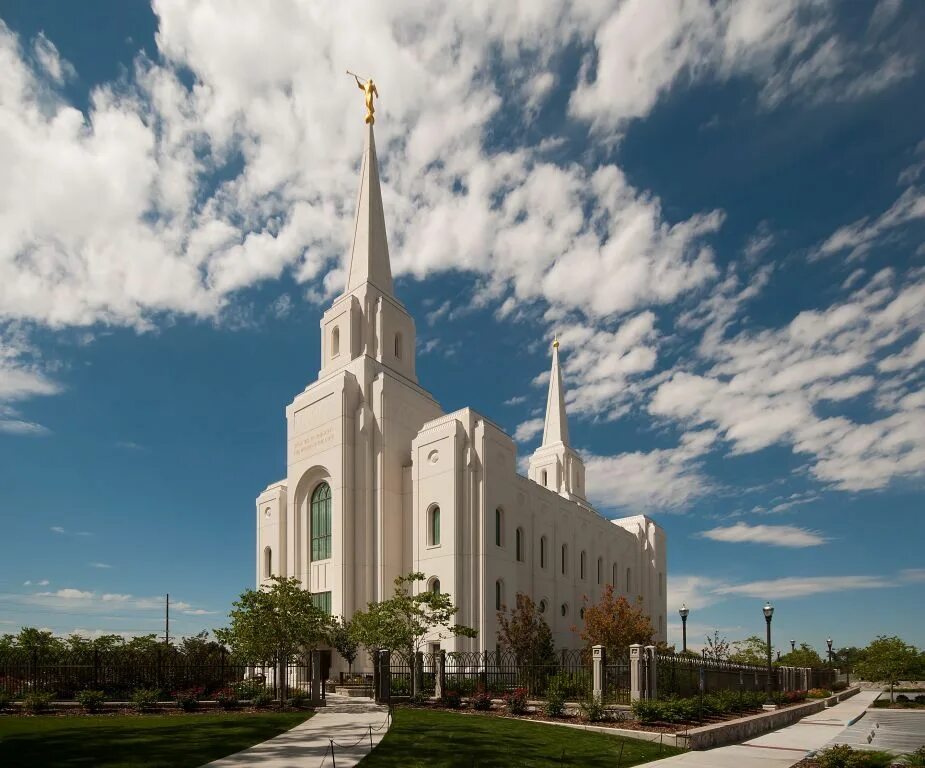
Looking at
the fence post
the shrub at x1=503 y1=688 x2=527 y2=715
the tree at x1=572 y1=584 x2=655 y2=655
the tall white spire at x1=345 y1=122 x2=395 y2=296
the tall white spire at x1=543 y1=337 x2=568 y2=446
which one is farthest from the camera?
the tall white spire at x1=543 y1=337 x2=568 y2=446

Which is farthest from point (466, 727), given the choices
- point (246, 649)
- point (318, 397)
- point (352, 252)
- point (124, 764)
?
point (352, 252)

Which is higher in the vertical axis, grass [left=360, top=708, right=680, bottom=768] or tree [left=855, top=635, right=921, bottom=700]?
grass [left=360, top=708, right=680, bottom=768]

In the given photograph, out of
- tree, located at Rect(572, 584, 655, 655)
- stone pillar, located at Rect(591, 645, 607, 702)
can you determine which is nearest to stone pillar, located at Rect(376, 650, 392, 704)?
stone pillar, located at Rect(591, 645, 607, 702)

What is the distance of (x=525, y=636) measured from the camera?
34.3m

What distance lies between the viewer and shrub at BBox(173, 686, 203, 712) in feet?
68.2

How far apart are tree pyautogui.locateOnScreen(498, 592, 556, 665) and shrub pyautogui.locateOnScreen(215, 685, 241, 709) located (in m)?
14.7

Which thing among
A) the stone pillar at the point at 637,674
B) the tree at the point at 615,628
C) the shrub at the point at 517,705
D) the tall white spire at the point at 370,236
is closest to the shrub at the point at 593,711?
the stone pillar at the point at 637,674

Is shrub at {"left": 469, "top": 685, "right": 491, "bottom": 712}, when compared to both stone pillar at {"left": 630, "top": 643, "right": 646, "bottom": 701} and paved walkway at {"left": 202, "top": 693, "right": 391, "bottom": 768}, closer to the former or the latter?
paved walkway at {"left": 202, "top": 693, "right": 391, "bottom": 768}

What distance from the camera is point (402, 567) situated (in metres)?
38.0

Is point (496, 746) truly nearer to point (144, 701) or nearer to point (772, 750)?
point (772, 750)

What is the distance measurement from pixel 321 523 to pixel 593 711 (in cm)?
2309

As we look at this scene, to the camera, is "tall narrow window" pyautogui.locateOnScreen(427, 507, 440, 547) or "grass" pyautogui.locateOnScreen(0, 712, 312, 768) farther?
"tall narrow window" pyautogui.locateOnScreen(427, 507, 440, 547)

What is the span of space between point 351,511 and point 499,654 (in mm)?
9861

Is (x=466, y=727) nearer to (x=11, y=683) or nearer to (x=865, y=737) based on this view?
(x=865, y=737)
